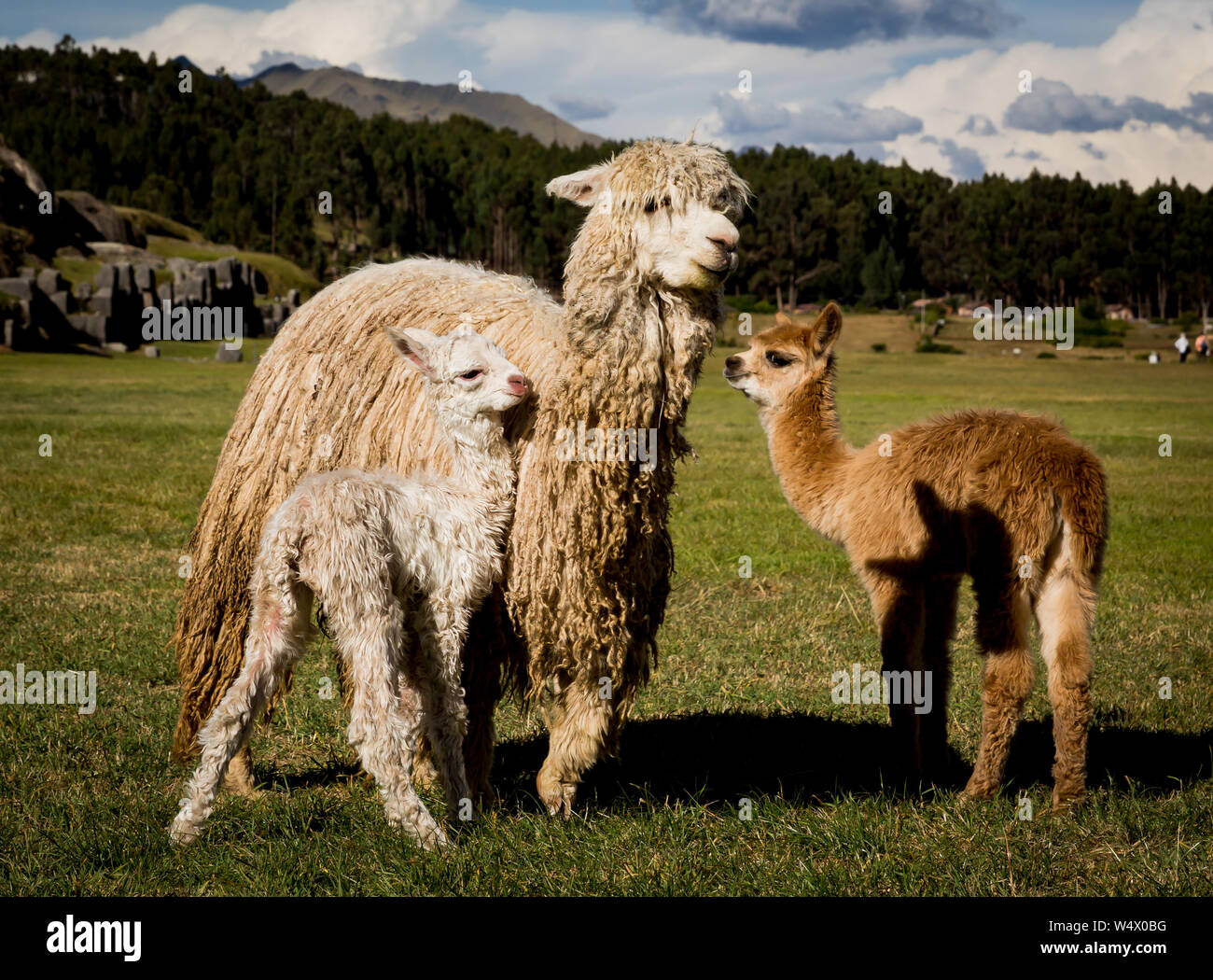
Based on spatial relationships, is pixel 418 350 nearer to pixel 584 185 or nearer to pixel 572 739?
pixel 584 185

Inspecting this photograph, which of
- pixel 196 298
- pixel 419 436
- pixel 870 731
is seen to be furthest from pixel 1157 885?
pixel 196 298

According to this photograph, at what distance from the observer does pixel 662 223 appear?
4.27 metres

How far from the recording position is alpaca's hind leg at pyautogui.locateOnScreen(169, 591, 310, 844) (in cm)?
406

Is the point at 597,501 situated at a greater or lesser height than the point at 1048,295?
lesser

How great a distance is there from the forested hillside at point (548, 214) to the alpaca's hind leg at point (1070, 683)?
82.7 metres

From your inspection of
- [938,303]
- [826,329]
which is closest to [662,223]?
[826,329]

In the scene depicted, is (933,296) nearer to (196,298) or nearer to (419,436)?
(196,298)

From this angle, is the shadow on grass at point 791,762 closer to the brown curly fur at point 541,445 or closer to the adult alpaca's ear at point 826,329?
the brown curly fur at point 541,445

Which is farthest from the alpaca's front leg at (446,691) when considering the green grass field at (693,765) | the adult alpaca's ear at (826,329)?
the adult alpaca's ear at (826,329)

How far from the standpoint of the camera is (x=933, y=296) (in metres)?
104

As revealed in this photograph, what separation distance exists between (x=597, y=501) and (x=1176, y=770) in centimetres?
326

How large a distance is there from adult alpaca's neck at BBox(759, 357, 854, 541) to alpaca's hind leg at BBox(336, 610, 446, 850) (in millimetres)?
2944
